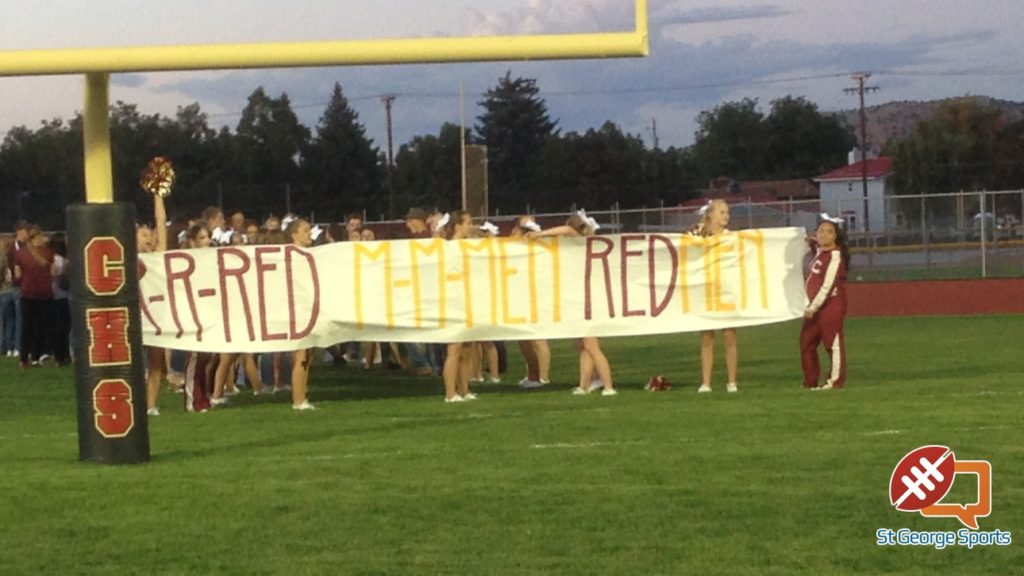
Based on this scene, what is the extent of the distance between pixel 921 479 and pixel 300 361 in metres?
7.00

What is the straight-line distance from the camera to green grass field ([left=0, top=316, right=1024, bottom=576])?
7.26 m

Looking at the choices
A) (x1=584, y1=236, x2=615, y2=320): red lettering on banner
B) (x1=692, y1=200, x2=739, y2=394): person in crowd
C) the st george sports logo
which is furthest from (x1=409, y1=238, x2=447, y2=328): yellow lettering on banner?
the st george sports logo

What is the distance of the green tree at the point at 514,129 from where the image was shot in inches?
3152

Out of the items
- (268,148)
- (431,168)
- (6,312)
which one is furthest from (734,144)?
(6,312)

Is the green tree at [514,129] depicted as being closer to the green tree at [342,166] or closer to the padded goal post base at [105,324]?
the green tree at [342,166]

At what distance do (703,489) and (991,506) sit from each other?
A: 1479 millimetres

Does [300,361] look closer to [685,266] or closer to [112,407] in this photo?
[685,266]

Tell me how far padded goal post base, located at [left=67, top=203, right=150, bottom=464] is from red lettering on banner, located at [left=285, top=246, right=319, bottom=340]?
4384 millimetres

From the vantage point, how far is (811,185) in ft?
343

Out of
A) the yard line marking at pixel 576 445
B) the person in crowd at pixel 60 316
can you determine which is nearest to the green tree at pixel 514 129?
the person in crowd at pixel 60 316

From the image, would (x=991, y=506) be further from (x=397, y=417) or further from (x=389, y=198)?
(x=389, y=198)

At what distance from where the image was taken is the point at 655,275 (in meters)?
15.1

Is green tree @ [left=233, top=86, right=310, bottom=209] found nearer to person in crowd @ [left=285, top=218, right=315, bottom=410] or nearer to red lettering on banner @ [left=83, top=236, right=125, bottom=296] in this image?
person in crowd @ [left=285, top=218, right=315, bottom=410]

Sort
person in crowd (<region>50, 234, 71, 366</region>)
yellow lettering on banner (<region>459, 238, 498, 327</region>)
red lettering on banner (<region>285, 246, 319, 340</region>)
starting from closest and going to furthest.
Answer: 1. red lettering on banner (<region>285, 246, 319, 340</region>)
2. yellow lettering on banner (<region>459, 238, 498, 327</region>)
3. person in crowd (<region>50, 234, 71, 366</region>)
